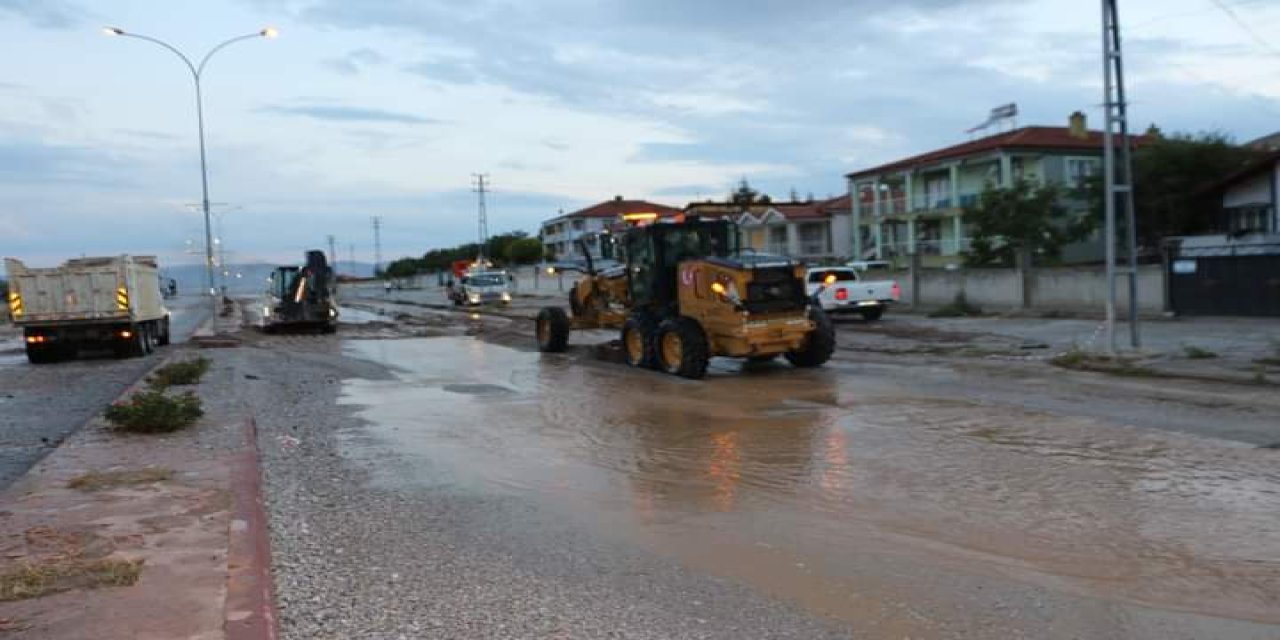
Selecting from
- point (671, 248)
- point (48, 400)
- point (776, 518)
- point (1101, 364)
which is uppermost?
point (671, 248)

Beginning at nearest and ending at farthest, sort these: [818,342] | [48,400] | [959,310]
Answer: [48,400], [818,342], [959,310]

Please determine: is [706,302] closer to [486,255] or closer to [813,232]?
[813,232]

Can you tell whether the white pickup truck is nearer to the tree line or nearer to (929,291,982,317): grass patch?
(929,291,982,317): grass patch

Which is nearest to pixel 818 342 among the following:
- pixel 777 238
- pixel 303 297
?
pixel 303 297

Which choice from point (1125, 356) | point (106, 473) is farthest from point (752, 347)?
point (106, 473)

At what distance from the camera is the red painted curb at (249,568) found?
5.01m

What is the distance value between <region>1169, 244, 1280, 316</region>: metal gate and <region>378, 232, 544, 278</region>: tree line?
87.8 meters

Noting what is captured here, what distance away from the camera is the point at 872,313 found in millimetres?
30984

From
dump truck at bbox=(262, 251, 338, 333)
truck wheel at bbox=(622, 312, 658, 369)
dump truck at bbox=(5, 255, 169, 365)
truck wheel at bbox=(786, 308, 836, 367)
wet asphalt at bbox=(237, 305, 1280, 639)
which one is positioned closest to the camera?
wet asphalt at bbox=(237, 305, 1280, 639)

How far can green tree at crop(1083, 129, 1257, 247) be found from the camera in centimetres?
4066

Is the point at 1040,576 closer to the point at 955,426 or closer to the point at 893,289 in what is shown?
the point at 955,426

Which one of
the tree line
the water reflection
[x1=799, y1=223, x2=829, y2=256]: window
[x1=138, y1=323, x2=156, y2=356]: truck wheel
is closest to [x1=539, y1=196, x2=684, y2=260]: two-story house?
the tree line

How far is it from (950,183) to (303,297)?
36741 millimetres

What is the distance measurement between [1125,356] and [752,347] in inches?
238
